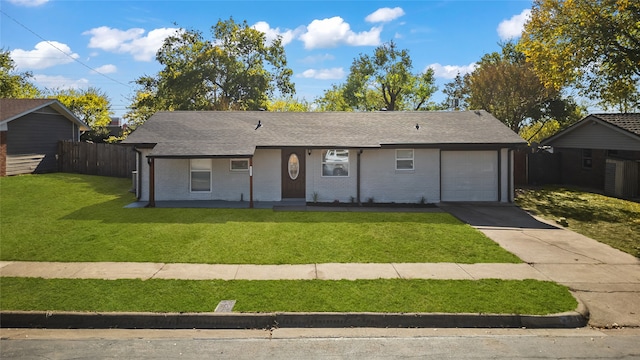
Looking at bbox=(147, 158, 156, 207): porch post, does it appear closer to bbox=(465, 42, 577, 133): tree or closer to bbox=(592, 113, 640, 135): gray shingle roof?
bbox=(592, 113, 640, 135): gray shingle roof

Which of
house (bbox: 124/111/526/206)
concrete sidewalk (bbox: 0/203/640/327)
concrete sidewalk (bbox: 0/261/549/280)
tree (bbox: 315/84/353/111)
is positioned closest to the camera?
concrete sidewalk (bbox: 0/203/640/327)

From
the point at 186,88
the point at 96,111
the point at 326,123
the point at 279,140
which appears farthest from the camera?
the point at 96,111

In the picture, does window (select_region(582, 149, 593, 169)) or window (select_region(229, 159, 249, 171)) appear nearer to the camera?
window (select_region(229, 159, 249, 171))

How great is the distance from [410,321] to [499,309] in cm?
171

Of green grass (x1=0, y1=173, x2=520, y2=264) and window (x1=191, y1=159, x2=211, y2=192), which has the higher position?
window (x1=191, y1=159, x2=211, y2=192)

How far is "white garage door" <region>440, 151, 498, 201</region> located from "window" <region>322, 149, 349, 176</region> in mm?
4384

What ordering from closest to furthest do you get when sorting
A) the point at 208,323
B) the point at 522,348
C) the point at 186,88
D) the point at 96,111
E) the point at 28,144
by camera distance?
1. the point at 522,348
2. the point at 208,323
3. the point at 28,144
4. the point at 186,88
5. the point at 96,111

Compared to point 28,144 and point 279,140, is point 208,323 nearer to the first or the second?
point 279,140

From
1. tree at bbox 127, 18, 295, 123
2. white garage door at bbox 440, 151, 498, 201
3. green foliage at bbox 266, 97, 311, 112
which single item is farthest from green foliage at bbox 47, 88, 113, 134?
white garage door at bbox 440, 151, 498, 201

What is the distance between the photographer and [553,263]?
1060 centimetres

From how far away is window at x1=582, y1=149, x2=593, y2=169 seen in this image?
79.3 ft

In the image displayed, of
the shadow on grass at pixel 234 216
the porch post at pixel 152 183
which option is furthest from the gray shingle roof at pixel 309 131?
the shadow on grass at pixel 234 216

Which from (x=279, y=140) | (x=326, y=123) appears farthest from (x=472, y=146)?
(x=279, y=140)

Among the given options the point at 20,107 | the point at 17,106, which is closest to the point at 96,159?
the point at 20,107
